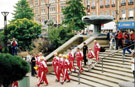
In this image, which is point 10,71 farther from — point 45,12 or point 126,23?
point 45,12

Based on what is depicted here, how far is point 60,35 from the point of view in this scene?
22.4 m

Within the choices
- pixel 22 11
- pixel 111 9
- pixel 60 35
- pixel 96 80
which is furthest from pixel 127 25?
pixel 96 80

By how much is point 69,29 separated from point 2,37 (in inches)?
340

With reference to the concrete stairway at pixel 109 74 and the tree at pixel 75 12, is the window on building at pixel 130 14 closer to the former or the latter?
the tree at pixel 75 12

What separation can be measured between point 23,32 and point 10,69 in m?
21.6

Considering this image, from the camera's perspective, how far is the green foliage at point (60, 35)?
72.5 ft

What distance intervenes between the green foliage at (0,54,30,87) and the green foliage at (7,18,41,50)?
2056 centimetres

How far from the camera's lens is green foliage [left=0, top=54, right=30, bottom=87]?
5.70 m

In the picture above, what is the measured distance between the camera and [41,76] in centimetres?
1262

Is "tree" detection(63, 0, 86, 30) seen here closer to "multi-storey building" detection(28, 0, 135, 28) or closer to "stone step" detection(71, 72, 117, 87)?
"multi-storey building" detection(28, 0, 135, 28)

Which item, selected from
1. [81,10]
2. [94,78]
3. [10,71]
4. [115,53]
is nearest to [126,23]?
[81,10]

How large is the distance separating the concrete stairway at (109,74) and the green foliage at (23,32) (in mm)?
13442

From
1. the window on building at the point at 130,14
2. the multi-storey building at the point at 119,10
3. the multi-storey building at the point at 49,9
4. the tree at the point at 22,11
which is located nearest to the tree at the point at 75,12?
the multi-storey building at the point at 119,10

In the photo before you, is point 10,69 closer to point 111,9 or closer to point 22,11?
point 22,11
